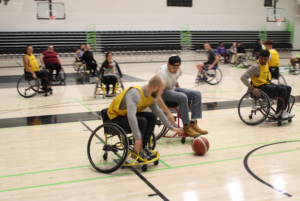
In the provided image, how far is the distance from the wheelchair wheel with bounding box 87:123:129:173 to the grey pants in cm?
86

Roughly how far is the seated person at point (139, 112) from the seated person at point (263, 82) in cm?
196

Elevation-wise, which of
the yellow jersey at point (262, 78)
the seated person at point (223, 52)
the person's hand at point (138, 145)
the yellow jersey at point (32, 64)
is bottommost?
the person's hand at point (138, 145)

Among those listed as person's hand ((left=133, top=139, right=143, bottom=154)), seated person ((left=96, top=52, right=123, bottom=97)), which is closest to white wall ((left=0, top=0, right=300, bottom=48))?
seated person ((left=96, top=52, right=123, bottom=97))

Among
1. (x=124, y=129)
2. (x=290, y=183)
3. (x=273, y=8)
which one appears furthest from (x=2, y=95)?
(x=273, y=8)

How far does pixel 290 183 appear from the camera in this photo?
275 centimetres

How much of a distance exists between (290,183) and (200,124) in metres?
2.22

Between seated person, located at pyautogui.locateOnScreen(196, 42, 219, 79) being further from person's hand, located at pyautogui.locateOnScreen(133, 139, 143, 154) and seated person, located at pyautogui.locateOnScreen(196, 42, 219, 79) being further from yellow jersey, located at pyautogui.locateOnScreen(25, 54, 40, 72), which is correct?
person's hand, located at pyautogui.locateOnScreen(133, 139, 143, 154)

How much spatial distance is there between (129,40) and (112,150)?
54.4ft

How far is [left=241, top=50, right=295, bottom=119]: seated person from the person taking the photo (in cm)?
452

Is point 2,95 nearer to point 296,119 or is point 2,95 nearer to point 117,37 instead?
point 296,119

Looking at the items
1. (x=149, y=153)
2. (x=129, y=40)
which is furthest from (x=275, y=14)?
(x=149, y=153)

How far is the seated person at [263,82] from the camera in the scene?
178 inches

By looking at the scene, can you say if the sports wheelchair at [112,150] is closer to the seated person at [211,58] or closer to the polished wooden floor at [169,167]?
the polished wooden floor at [169,167]

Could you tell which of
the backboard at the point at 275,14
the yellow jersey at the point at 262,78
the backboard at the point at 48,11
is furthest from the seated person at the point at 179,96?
the backboard at the point at 275,14
